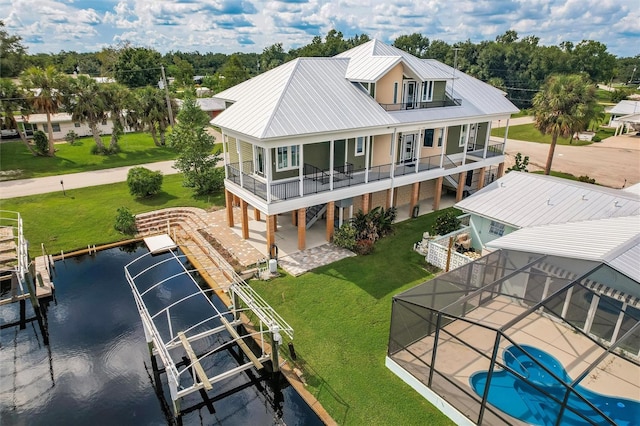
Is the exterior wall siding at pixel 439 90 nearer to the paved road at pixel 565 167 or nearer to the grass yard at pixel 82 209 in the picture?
the paved road at pixel 565 167

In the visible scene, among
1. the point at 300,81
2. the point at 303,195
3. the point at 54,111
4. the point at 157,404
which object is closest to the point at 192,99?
the point at 300,81

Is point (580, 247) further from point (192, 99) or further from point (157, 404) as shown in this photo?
point (192, 99)

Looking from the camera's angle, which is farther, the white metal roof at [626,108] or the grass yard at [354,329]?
the white metal roof at [626,108]

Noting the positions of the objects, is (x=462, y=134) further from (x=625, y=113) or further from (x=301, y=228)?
(x=625, y=113)

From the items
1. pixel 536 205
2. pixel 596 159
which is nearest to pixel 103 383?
pixel 536 205

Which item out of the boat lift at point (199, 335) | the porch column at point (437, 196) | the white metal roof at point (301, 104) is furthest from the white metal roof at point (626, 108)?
the boat lift at point (199, 335)

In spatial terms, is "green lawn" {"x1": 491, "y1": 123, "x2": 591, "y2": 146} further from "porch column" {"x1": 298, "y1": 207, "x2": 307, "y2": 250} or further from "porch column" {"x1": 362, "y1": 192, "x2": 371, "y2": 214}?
"porch column" {"x1": 298, "y1": 207, "x2": 307, "y2": 250}
